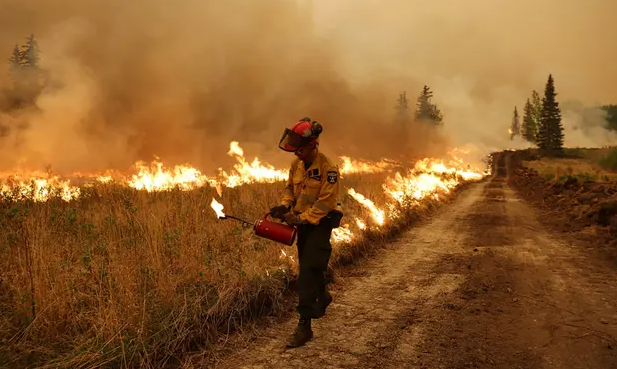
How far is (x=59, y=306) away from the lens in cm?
367

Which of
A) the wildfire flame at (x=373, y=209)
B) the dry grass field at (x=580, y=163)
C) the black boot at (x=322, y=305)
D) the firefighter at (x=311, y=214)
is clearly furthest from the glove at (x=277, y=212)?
the dry grass field at (x=580, y=163)

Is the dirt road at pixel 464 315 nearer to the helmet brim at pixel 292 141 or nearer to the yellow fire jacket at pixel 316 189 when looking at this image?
the yellow fire jacket at pixel 316 189

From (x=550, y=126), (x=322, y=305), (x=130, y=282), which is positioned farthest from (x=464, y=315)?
(x=550, y=126)

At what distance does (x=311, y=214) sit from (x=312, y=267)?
2.12 ft

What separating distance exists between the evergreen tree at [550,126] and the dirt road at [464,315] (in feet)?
230

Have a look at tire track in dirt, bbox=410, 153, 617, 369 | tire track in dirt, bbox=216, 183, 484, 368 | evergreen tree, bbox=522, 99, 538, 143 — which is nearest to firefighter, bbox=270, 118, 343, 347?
tire track in dirt, bbox=216, 183, 484, 368

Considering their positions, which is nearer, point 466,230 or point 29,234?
point 29,234

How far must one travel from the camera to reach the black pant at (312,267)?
4.12 m

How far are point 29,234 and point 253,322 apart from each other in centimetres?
322

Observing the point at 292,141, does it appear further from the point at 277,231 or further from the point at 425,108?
the point at 425,108

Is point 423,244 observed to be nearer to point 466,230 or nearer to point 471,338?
point 466,230

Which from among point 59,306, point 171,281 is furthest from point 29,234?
point 171,281

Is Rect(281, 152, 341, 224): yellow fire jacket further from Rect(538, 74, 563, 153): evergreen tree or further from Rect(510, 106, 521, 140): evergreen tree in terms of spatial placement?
Rect(510, 106, 521, 140): evergreen tree

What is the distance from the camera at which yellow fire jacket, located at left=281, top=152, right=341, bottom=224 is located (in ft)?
13.0
